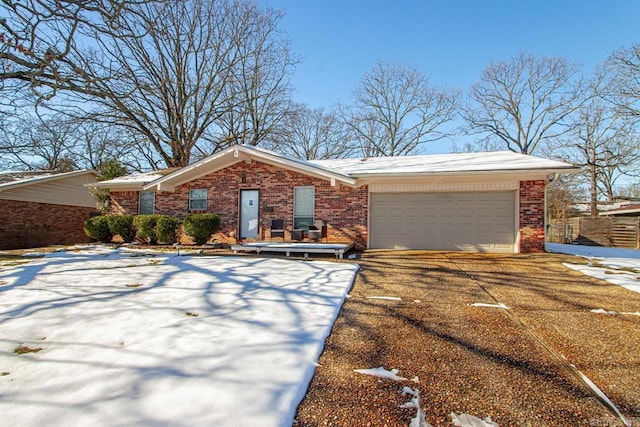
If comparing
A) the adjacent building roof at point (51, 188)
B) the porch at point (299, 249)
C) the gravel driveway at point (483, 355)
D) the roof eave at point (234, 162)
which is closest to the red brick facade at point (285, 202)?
the roof eave at point (234, 162)

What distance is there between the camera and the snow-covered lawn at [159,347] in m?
1.91

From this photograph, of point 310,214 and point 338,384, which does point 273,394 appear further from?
point 310,214

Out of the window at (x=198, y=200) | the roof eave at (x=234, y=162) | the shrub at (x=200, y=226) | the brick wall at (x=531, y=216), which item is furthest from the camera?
the window at (x=198, y=200)

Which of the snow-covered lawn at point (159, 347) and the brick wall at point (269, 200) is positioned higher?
the brick wall at point (269, 200)

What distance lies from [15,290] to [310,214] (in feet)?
24.3

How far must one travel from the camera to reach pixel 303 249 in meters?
8.44

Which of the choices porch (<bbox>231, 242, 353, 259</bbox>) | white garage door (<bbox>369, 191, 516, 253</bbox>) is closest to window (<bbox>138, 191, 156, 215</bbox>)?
porch (<bbox>231, 242, 353, 259</bbox>)

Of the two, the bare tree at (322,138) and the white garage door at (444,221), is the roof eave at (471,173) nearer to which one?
the white garage door at (444,221)

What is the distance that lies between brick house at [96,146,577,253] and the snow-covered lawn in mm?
5221

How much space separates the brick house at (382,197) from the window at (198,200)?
0.04 metres

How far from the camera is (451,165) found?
999 cm

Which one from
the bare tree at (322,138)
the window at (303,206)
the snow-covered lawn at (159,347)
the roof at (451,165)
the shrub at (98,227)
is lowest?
the snow-covered lawn at (159,347)

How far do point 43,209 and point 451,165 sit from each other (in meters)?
17.8

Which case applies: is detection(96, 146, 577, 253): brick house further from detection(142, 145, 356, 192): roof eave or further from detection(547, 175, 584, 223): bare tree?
detection(547, 175, 584, 223): bare tree
